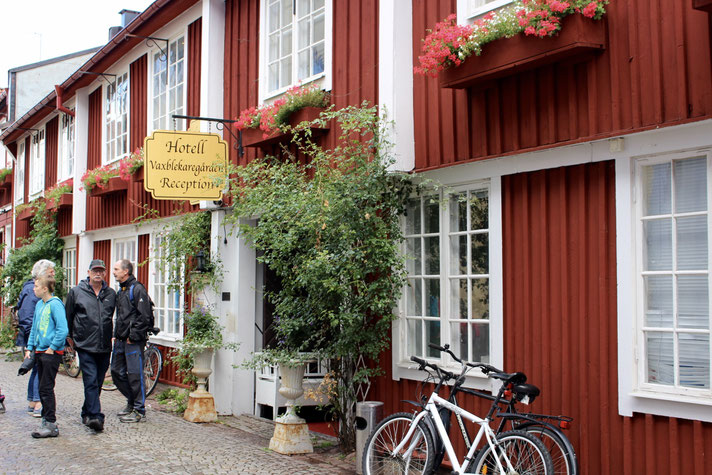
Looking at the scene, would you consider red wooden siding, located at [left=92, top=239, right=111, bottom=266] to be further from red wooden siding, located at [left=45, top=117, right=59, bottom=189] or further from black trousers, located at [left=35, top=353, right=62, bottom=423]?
black trousers, located at [left=35, top=353, right=62, bottom=423]

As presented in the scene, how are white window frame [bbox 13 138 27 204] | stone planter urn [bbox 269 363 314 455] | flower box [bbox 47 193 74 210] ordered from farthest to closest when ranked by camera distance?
white window frame [bbox 13 138 27 204] < flower box [bbox 47 193 74 210] < stone planter urn [bbox 269 363 314 455]

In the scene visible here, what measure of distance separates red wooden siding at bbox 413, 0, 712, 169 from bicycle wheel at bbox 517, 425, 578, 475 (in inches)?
83.7

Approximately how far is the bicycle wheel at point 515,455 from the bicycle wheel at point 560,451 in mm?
140

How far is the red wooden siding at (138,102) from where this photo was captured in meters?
14.0

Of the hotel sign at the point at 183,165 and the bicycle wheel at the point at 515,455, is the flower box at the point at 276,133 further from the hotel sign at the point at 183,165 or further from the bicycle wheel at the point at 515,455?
the bicycle wheel at the point at 515,455

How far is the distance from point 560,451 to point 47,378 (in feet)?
18.2

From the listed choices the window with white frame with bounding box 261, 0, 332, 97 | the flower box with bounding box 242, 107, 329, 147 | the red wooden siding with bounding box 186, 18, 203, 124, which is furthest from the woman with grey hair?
the window with white frame with bounding box 261, 0, 332, 97

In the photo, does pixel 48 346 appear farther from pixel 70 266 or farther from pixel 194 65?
pixel 70 266

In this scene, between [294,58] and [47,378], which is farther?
[294,58]

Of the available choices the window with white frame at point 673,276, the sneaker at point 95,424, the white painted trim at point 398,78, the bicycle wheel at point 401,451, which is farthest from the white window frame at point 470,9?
the sneaker at point 95,424

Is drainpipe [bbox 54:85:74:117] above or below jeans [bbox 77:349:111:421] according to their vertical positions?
above

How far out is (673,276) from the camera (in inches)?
214

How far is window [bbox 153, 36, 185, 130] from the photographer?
12711 mm

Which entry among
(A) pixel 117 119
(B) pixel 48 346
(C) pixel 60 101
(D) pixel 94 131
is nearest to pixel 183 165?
(B) pixel 48 346
